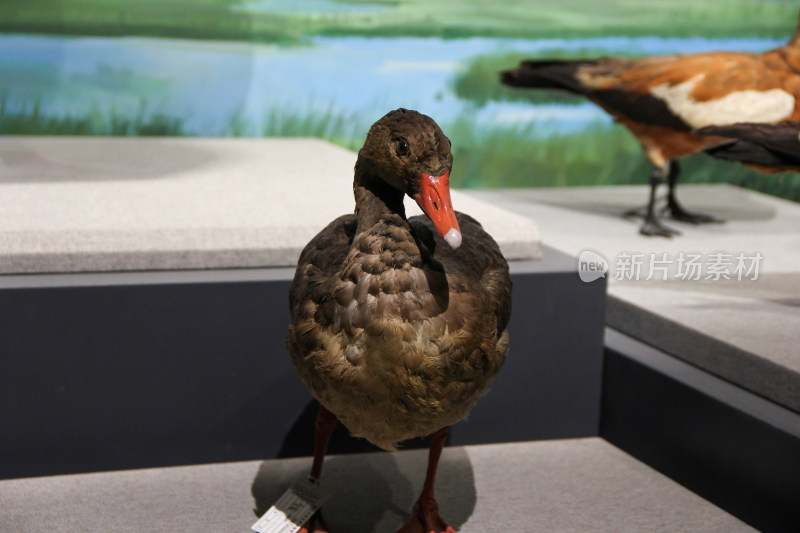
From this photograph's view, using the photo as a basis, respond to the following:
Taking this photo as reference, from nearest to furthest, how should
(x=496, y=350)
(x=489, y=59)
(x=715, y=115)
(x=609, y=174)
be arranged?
(x=496, y=350) < (x=715, y=115) < (x=489, y=59) < (x=609, y=174)

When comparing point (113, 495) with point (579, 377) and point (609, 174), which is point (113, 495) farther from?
point (609, 174)

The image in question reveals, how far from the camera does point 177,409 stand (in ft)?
5.49

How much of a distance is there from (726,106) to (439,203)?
1.53 m

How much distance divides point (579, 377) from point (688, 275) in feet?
1.55

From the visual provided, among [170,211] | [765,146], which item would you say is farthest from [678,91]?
[170,211]

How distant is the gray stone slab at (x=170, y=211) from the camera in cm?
162

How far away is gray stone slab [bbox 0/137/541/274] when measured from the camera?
162 cm

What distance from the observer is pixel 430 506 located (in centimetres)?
142

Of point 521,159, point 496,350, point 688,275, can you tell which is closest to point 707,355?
point 688,275

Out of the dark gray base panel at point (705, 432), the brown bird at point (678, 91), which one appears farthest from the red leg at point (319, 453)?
the brown bird at point (678, 91)

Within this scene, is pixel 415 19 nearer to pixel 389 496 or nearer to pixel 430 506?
pixel 389 496

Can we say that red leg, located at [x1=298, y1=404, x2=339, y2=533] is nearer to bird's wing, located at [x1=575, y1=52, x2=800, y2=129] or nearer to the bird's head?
the bird's head

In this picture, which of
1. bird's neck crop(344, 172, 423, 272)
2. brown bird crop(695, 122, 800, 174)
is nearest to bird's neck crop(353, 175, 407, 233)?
bird's neck crop(344, 172, 423, 272)

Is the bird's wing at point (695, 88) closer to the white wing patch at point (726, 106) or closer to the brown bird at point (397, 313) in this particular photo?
the white wing patch at point (726, 106)
